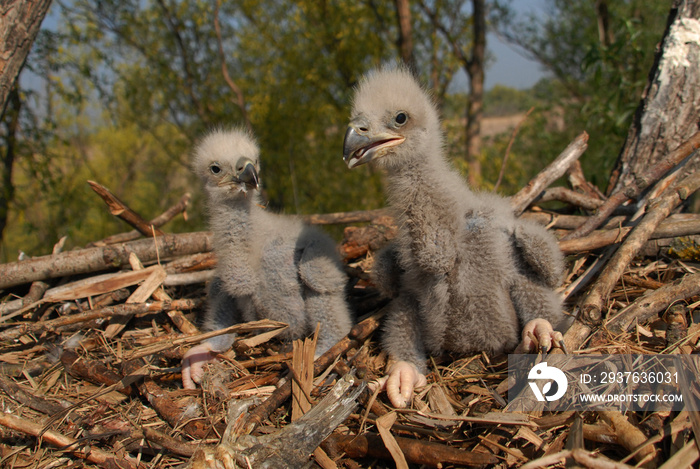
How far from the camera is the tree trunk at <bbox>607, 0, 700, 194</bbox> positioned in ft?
9.21

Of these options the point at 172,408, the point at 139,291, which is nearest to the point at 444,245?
the point at 172,408

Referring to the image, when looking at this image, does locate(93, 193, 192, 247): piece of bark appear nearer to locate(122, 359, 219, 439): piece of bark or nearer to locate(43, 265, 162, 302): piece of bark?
locate(43, 265, 162, 302): piece of bark

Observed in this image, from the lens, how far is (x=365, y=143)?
6.57 ft

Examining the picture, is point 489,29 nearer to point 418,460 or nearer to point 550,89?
point 550,89

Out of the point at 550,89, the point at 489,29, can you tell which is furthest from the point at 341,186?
the point at 489,29

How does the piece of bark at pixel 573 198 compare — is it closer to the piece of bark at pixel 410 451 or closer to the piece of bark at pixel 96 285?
the piece of bark at pixel 410 451

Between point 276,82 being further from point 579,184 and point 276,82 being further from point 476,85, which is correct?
point 579,184

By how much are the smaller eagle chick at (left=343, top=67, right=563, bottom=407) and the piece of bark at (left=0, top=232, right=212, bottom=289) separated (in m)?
1.64

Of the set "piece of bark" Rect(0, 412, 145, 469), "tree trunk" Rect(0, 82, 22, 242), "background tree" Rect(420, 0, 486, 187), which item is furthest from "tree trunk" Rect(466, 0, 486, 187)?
"piece of bark" Rect(0, 412, 145, 469)

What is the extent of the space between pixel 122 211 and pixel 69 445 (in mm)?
1552

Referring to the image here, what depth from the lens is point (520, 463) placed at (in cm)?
156

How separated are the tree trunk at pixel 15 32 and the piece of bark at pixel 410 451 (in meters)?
2.68

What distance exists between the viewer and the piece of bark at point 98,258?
2.72 meters

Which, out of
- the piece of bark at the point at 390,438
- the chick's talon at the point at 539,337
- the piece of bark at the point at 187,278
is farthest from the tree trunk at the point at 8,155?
the chick's talon at the point at 539,337
